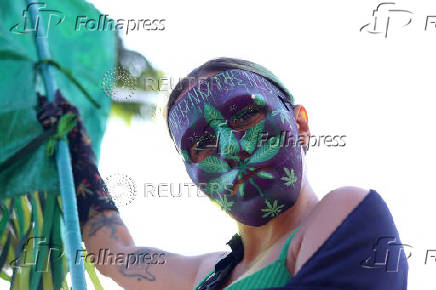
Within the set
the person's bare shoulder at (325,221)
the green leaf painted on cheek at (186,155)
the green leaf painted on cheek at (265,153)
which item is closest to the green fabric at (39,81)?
the green leaf painted on cheek at (186,155)

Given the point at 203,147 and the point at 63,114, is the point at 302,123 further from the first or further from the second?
the point at 63,114

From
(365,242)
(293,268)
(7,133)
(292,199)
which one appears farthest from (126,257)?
(365,242)

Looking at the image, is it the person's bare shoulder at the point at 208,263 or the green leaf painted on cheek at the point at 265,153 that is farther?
the person's bare shoulder at the point at 208,263

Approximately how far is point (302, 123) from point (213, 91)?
0.41 meters

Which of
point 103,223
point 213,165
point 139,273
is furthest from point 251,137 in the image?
point 103,223

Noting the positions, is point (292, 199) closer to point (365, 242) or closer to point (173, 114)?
point (365, 242)

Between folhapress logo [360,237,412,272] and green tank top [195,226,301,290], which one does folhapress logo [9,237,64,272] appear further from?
folhapress logo [360,237,412,272]

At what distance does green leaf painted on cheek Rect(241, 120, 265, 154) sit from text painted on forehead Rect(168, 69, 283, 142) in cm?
18

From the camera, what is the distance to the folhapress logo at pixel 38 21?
3.47m

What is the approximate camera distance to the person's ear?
2635 millimetres

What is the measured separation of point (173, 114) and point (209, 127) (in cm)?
23

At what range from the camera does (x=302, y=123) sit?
8.88ft

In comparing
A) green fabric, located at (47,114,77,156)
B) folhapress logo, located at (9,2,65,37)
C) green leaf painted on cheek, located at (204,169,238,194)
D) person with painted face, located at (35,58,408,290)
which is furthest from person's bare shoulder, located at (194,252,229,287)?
folhapress logo, located at (9,2,65,37)

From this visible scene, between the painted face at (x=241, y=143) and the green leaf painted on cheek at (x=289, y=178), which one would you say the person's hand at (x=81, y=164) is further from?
the green leaf painted on cheek at (x=289, y=178)
